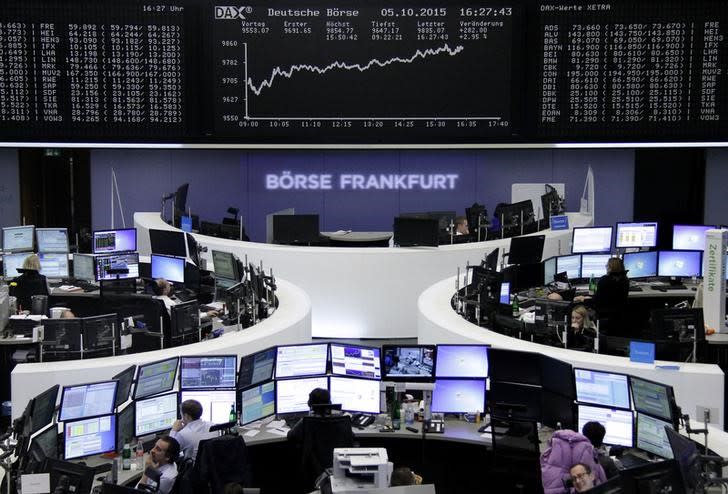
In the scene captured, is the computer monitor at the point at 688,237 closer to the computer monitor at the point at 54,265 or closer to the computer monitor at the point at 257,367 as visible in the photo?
the computer monitor at the point at 257,367

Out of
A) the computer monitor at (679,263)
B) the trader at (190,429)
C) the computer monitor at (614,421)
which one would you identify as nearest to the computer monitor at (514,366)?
the computer monitor at (614,421)

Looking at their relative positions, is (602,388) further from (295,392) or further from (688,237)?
(688,237)

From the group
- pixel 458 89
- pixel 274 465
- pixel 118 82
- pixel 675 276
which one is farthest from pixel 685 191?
pixel 274 465

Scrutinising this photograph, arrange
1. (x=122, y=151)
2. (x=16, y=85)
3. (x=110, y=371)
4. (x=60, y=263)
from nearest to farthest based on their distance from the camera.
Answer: (x=110, y=371)
(x=16, y=85)
(x=60, y=263)
(x=122, y=151)

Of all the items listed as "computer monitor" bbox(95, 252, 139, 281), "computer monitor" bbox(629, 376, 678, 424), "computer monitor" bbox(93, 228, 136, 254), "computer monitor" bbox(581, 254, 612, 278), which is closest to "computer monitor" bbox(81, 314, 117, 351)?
"computer monitor" bbox(95, 252, 139, 281)

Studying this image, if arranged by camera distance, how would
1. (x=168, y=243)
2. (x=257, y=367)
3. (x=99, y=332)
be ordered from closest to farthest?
(x=257, y=367) → (x=99, y=332) → (x=168, y=243)

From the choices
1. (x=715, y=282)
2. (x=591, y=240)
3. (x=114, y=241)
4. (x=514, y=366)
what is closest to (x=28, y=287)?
(x=114, y=241)

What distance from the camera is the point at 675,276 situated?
12.2 metres

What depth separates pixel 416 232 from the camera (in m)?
12.6

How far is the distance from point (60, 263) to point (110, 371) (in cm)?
492

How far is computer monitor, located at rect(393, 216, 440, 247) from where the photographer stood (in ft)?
41.0

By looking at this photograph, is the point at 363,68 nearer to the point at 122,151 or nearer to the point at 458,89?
the point at 458,89

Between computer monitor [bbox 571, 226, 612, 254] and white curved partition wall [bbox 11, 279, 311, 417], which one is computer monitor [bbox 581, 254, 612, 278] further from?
white curved partition wall [bbox 11, 279, 311, 417]

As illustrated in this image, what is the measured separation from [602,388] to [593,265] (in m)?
5.04
